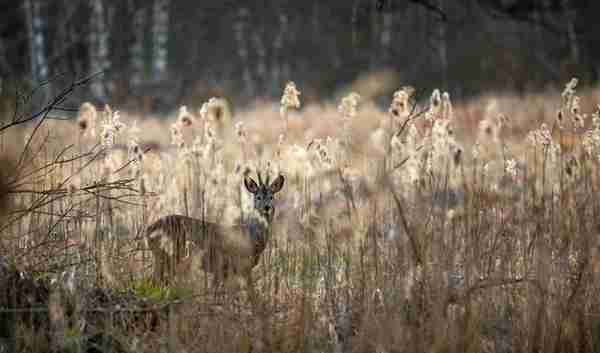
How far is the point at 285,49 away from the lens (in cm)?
2930

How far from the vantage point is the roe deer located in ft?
17.0

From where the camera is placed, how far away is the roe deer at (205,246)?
5.17 meters

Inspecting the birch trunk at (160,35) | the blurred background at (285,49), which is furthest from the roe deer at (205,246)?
the birch trunk at (160,35)

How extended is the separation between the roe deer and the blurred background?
1097 cm

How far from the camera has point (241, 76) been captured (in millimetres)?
28562

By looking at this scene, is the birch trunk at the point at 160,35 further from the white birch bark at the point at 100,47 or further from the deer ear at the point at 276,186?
the deer ear at the point at 276,186

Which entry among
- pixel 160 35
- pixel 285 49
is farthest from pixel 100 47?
pixel 285 49

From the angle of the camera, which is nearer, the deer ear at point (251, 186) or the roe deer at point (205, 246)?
the roe deer at point (205, 246)

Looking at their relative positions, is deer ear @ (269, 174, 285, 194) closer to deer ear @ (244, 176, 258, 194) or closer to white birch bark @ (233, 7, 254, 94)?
deer ear @ (244, 176, 258, 194)

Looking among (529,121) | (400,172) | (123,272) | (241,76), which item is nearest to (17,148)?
(123,272)

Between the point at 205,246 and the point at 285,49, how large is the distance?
81.0ft

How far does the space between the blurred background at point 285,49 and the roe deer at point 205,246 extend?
11.0m

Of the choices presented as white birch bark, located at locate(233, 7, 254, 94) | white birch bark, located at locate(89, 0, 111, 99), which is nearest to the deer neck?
white birch bark, located at locate(89, 0, 111, 99)

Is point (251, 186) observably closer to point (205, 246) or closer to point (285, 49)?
point (205, 246)
